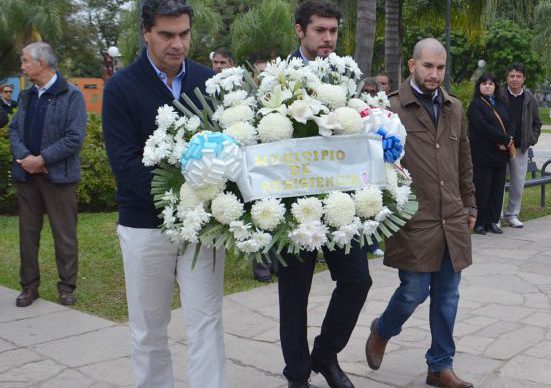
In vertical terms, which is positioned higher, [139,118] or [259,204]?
[139,118]

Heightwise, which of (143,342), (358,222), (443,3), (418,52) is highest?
(443,3)

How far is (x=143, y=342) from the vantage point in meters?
3.96

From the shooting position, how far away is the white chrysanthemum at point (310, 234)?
11.0 ft

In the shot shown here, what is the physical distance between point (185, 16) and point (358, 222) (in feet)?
4.02

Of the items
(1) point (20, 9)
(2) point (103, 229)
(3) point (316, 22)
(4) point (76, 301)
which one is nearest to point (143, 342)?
(3) point (316, 22)

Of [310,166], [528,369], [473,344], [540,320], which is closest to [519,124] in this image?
[540,320]

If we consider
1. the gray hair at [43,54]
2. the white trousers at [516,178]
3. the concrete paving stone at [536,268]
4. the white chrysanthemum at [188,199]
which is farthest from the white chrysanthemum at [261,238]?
the white trousers at [516,178]

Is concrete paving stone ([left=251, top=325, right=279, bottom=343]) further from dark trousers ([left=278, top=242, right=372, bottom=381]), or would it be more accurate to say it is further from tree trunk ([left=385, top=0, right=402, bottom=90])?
tree trunk ([left=385, top=0, right=402, bottom=90])

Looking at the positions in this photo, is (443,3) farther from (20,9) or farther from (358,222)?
(20,9)

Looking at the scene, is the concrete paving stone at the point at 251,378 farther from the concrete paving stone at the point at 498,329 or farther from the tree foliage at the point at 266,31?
the tree foliage at the point at 266,31

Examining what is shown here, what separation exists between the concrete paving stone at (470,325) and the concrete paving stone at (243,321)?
52.8 inches

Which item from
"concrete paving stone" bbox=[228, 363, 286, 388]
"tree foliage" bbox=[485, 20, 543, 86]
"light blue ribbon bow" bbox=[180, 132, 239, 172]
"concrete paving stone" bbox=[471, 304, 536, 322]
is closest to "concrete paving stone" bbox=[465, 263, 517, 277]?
"concrete paving stone" bbox=[471, 304, 536, 322]

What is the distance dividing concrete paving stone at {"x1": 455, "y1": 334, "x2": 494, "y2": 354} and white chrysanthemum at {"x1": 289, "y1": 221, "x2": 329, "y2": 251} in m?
2.38

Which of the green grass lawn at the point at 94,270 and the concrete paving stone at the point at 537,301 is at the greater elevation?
the concrete paving stone at the point at 537,301
